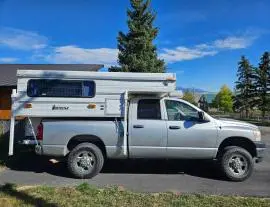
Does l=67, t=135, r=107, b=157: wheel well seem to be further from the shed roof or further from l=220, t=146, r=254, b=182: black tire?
the shed roof

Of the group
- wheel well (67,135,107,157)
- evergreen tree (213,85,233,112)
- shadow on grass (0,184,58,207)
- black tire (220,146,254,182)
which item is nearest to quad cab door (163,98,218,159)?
black tire (220,146,254,182)

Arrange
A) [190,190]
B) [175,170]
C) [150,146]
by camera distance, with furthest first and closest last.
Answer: [175,170] < [150,146] < [190,190]

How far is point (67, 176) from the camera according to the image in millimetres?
9469

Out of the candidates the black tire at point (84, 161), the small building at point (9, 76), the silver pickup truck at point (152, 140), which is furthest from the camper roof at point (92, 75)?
the small building at point (9, 76)

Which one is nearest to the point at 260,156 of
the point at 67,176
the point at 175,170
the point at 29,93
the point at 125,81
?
the point at 175,170

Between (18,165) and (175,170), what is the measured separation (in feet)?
13.5

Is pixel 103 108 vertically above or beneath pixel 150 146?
above

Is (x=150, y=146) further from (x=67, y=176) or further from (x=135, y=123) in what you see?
(x=67, y=176)

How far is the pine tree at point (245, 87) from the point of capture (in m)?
57.9

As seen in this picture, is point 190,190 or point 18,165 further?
point 18,165

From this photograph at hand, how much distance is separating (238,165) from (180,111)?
5.98 ft

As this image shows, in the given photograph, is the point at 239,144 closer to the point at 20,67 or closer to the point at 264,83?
the point at 20,67

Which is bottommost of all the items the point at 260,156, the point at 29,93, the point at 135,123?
the point at 260,156

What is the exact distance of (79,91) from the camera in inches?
378
